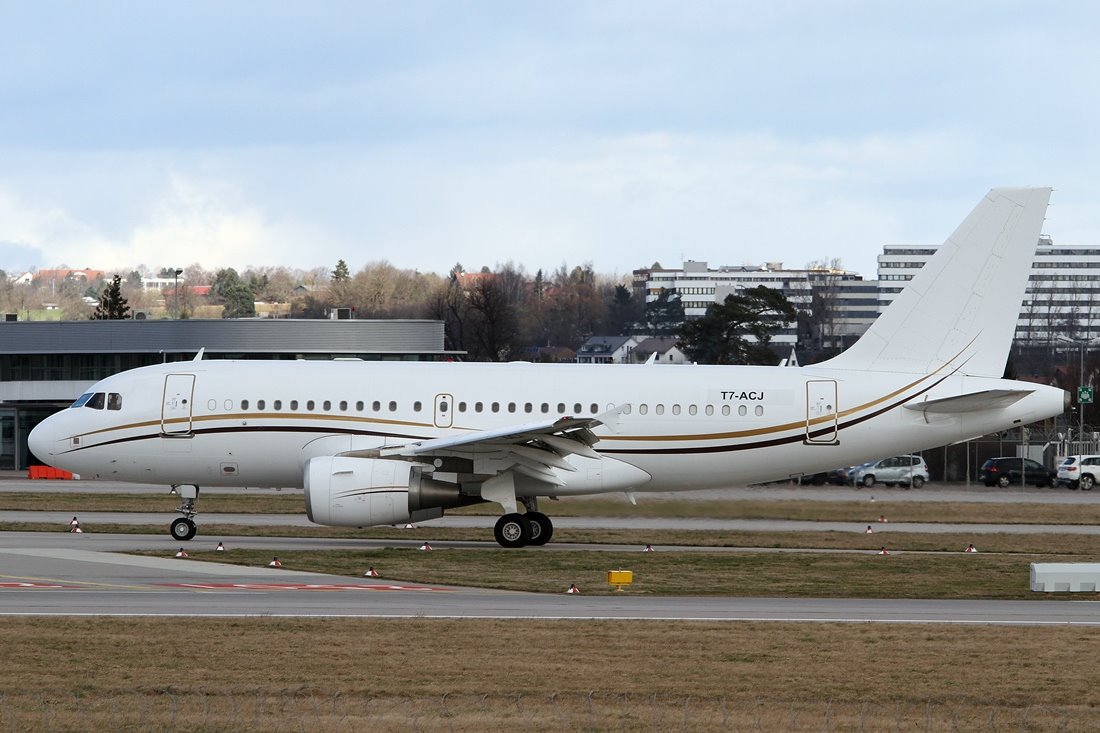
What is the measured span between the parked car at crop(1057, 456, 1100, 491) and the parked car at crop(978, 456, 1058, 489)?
76cm

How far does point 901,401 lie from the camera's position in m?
31.0

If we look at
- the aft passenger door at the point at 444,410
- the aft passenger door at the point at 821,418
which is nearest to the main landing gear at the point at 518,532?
the aft passenger door at the point at 444,410

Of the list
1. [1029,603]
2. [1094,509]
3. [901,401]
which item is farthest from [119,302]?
[1029,603]

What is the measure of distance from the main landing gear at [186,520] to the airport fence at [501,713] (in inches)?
631

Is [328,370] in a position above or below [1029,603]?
above

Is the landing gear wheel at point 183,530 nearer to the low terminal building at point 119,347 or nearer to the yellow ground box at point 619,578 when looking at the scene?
the yellow ground box at point 619,578

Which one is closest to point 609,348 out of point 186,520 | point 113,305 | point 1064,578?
point 113,305

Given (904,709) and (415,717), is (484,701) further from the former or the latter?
(904,709)

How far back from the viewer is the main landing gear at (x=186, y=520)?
1179 inches

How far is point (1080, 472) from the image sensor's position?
62.7 meters

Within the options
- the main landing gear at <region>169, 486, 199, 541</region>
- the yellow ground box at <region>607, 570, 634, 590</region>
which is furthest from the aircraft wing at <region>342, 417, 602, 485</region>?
the yellow ground box at <region>607, 570, 634, 590</region>

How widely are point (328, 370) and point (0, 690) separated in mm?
17250

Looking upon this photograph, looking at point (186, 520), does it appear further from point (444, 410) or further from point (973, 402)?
point (973, 402)

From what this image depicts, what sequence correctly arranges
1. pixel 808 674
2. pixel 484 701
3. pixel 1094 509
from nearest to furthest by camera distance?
pixel 484 701 < pixel 808 674 < pixel 1094 509
